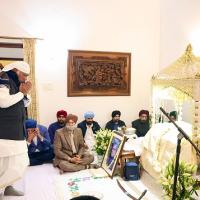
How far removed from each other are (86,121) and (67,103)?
548 millimetres

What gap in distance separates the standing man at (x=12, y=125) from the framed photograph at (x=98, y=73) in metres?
2.47

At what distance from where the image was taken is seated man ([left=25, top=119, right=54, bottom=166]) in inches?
159

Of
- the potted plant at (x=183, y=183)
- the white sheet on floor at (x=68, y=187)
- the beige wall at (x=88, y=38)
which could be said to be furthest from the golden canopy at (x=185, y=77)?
the beige wall at (x=88, y=38)

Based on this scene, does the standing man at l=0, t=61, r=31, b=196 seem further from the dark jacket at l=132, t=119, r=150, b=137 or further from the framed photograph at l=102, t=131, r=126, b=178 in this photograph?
the dark jacket at l=132, t=119, r=150, b=137

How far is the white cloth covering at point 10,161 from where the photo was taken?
254cm

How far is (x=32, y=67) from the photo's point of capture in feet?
15.7

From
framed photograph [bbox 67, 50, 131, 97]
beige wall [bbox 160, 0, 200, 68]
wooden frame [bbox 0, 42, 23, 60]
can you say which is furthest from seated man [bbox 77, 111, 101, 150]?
beige wall [bbox 160, 0, 200, 68]

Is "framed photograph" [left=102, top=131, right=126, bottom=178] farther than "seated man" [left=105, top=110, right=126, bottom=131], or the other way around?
"seated man" [left=105, top=110, right=126, bottom=131]

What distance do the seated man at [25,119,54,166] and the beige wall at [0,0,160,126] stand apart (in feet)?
3.04

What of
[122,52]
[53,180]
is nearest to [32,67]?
[122,52]

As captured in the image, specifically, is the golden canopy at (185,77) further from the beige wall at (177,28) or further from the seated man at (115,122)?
the seated man at (115,122)

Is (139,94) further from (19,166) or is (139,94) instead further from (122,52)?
(19,166)

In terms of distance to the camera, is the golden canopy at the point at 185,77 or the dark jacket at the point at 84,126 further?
the dark jacket at the point at 84,126

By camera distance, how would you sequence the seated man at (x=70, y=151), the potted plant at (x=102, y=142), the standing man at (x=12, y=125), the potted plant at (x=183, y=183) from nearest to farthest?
1. the potted plant at (x=183, y=183)
2. the standing man at (x=12, y=125)
3. the seated man at (x=70, y=151)
4. the potted plant at (x=102, y=142)
